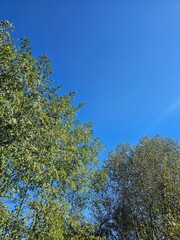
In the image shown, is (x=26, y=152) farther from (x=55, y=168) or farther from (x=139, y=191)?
(x=139, y=191)

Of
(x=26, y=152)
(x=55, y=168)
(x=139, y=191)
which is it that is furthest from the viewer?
(x=139, y=191)

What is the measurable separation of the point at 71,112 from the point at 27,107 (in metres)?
8.69

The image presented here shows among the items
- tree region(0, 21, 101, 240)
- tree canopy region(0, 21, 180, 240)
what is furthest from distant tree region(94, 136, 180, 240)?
tree region(0, 21, 101, 240)

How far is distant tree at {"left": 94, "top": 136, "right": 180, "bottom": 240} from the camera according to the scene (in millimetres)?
37031

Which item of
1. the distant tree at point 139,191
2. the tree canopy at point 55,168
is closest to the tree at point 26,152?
the tree canopy at point 55,168

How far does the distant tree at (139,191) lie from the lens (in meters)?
37.0

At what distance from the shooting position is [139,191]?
1527 inches

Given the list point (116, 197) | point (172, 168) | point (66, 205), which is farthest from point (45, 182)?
point (116, 197)

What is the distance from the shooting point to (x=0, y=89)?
1543 centimetres

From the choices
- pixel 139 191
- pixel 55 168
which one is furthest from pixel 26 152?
pixel 139 191

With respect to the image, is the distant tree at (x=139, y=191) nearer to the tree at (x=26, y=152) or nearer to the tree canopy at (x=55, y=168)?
the tree canopy at (x=55, y=168)

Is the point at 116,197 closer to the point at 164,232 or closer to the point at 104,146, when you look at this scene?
the point at 164,232

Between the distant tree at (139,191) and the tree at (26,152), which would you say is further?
the distant tree at (139,191)

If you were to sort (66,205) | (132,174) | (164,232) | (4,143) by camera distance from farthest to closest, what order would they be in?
(132,174) → (164,232) → (66,205) → (4,143)
